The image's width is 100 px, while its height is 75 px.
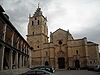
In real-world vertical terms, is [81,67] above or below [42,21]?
below

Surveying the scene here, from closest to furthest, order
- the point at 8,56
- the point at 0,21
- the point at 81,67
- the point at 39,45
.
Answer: the point at 0,21 → the point at 8,56 → the point at 81,67 → the point at 39,45

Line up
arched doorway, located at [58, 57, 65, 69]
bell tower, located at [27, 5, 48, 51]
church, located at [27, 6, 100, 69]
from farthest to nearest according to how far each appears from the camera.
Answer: bell tower, located at [27, 5, 48, 51] → arched doorway, located at [58, 57, 65, 69] → church, located at [27, 6, 100, 69]

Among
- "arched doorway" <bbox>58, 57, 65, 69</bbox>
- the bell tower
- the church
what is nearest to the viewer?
the church

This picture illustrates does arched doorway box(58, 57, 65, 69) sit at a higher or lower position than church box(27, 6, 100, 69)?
lower

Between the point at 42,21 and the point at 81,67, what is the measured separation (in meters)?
25.3

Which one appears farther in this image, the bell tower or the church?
the bell tower

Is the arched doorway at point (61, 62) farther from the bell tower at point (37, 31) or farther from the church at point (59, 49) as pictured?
the bell tower at point (37, 31)

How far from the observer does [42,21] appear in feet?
203

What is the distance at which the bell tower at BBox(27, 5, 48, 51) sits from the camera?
59.1 meters

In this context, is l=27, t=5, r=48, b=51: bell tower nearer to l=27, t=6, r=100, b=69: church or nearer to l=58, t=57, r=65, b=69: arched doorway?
l=27, t=6, r=100, b=69: church

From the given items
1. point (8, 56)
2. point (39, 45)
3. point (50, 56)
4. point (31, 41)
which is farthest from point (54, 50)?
point (8, 56)

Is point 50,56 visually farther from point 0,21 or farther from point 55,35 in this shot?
point 0,21

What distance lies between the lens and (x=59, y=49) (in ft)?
185

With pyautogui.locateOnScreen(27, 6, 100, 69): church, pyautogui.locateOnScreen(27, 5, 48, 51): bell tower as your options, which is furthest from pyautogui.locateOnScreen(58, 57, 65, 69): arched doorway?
pyautogui.locateOnScreen(27, 5, 48, 51): bell tower
